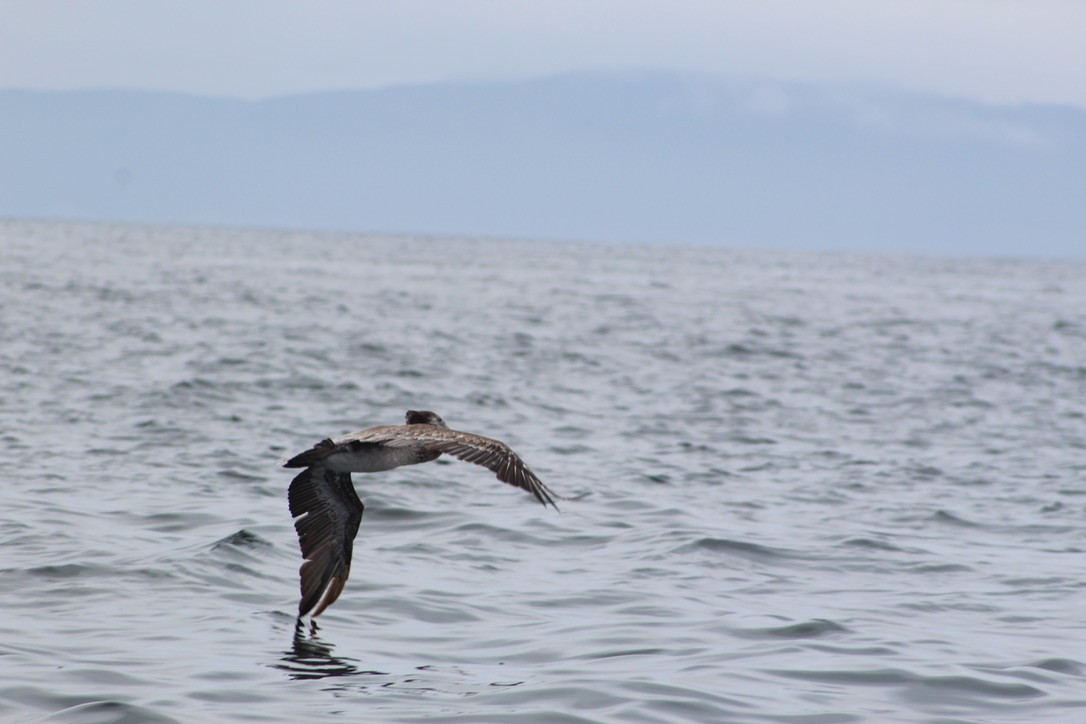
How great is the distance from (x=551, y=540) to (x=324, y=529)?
3.91m

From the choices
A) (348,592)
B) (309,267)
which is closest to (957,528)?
(348,592)

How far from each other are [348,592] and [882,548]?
5.47 meters

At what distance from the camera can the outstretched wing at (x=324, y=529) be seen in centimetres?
985

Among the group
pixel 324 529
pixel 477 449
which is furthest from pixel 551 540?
pixel 477 449

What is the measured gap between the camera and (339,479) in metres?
9.89

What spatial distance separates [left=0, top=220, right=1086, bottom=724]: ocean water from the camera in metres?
8.66

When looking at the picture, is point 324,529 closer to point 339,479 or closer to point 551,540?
point 339,479

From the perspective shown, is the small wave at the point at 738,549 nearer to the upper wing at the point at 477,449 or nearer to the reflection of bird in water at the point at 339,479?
the reflection of bird in water at the point at 339,479

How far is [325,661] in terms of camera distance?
906 centimetres

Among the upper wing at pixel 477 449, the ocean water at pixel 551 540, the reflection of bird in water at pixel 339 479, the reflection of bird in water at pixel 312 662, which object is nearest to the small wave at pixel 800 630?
the ocean water at pixel 551 540

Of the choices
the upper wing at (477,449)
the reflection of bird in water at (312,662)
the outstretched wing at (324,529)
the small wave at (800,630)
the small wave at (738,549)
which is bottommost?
the small wave at (738,549)

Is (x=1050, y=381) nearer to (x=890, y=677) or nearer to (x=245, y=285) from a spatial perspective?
(x=890, y=677)

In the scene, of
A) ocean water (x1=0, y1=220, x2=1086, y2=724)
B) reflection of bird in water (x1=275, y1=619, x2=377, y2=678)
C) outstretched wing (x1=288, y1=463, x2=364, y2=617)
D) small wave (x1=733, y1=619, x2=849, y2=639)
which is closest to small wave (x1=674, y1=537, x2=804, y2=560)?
ocean water (x1=0, y1=220, x2=1086, y2=724)

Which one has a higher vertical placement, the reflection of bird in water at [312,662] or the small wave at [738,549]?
the reflection of bird in water at [312,662]
